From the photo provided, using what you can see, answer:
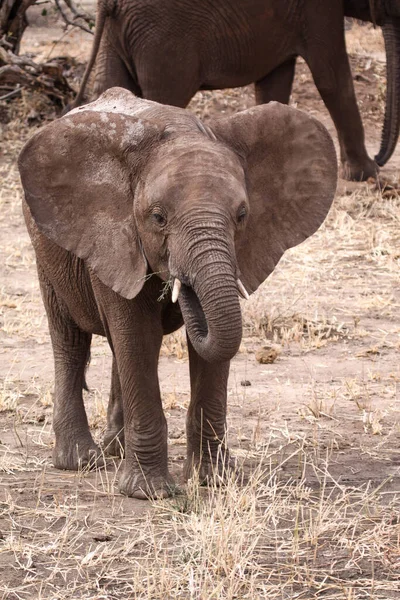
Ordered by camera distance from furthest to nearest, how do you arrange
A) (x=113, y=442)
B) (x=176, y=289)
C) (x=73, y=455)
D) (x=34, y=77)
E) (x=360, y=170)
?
1. (x=34, y=77)
2. (x=360, y=170)
3. (x=113, y=442)
4. (x=73, y=455)
5. (x=176, y=289)

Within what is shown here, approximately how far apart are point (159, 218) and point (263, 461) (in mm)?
1233

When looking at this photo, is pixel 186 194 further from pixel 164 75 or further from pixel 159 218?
pixel 164 75

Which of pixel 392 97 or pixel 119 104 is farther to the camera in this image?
pixel 392 97

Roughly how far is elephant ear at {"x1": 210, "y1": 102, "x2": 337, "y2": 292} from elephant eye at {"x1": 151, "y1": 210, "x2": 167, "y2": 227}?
0.35 metres

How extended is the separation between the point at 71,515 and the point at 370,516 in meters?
0.99

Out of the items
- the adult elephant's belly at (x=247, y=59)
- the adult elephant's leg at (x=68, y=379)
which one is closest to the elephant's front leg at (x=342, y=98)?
the adult elephant's belly at (x=247, y=59)

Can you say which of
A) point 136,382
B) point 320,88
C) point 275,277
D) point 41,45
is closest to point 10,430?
point 136,382

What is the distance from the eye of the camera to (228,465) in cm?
442

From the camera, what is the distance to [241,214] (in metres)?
4.08

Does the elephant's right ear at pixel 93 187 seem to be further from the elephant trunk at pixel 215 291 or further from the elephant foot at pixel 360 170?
the elephant foot at pixel 360 170

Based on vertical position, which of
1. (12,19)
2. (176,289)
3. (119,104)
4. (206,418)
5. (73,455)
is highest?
(12,19)

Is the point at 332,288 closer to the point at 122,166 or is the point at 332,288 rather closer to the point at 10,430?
the point at 10,430

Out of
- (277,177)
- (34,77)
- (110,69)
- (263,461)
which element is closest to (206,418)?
(263,461)

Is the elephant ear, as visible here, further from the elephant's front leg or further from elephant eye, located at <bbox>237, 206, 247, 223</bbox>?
the elephant's front leg
